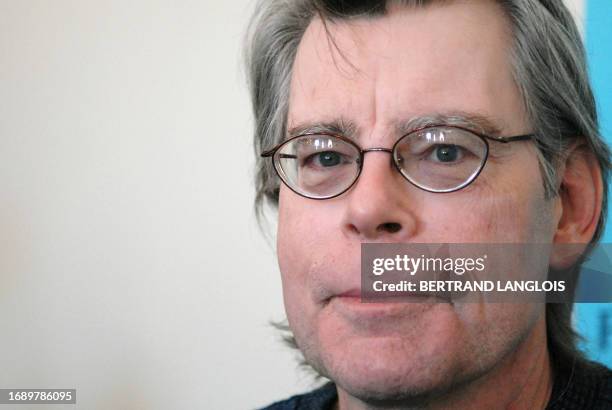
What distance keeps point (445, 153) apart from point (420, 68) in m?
0.13

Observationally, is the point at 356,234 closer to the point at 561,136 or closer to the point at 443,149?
the point at 443,149

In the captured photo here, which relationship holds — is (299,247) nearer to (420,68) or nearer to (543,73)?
(420,68)

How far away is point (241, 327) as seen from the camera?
164cm

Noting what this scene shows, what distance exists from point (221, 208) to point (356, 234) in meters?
0.81

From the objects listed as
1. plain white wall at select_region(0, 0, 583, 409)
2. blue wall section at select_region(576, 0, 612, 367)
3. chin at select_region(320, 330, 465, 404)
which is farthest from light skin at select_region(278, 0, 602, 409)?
plain white wall at select_region(0, 0, 583, 409)

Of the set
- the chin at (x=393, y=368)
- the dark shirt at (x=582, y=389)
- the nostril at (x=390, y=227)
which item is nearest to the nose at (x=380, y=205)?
the nostril at (x=390, y=227)

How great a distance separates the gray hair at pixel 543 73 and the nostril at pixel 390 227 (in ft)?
0.88

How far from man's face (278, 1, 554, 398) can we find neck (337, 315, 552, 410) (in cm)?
4

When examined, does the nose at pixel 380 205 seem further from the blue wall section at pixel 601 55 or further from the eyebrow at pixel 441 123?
the blue wall section at pixel 601 55

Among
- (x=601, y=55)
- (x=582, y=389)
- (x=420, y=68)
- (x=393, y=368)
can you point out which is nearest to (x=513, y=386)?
(x=582, y=389)

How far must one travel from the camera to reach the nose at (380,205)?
849 millimetres

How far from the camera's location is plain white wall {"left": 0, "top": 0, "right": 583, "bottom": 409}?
163cm

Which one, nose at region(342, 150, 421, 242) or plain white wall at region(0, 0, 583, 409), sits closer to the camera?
nose at region(342, 150, 421, 242)

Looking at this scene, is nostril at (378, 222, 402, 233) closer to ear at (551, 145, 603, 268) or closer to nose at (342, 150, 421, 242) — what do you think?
nose at (342, 150, 421, 242)
